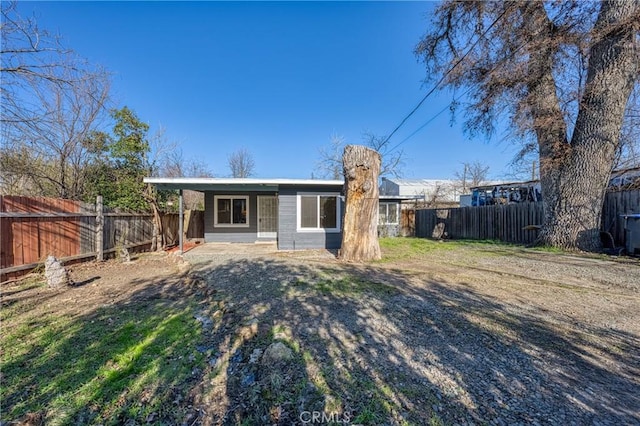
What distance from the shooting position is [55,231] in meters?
6.02

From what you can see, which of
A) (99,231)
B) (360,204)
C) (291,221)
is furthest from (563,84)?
(99,231)

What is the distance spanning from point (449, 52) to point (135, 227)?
43.9 ft

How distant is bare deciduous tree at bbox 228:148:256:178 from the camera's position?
29.1 m

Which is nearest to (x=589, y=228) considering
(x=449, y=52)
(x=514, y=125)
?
(x=514, y=125)

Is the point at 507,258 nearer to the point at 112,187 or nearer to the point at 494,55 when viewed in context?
the point at 494,55

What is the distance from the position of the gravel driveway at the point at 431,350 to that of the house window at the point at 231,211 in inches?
270

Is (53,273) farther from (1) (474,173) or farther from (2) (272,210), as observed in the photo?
(1) (474,173)

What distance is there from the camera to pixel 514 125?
8.90 meters

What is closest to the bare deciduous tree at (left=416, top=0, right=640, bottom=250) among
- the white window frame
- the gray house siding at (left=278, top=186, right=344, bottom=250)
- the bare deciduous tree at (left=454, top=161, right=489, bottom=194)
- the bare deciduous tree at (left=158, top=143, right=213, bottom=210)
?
the white window frame

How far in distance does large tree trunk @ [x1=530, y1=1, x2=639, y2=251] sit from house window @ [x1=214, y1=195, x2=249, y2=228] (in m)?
11.0

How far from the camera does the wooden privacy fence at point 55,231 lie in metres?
5.04

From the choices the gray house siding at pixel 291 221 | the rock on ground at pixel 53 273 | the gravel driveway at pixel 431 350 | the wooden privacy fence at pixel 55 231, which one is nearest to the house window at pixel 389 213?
the gray house siding at pixel 291 221
